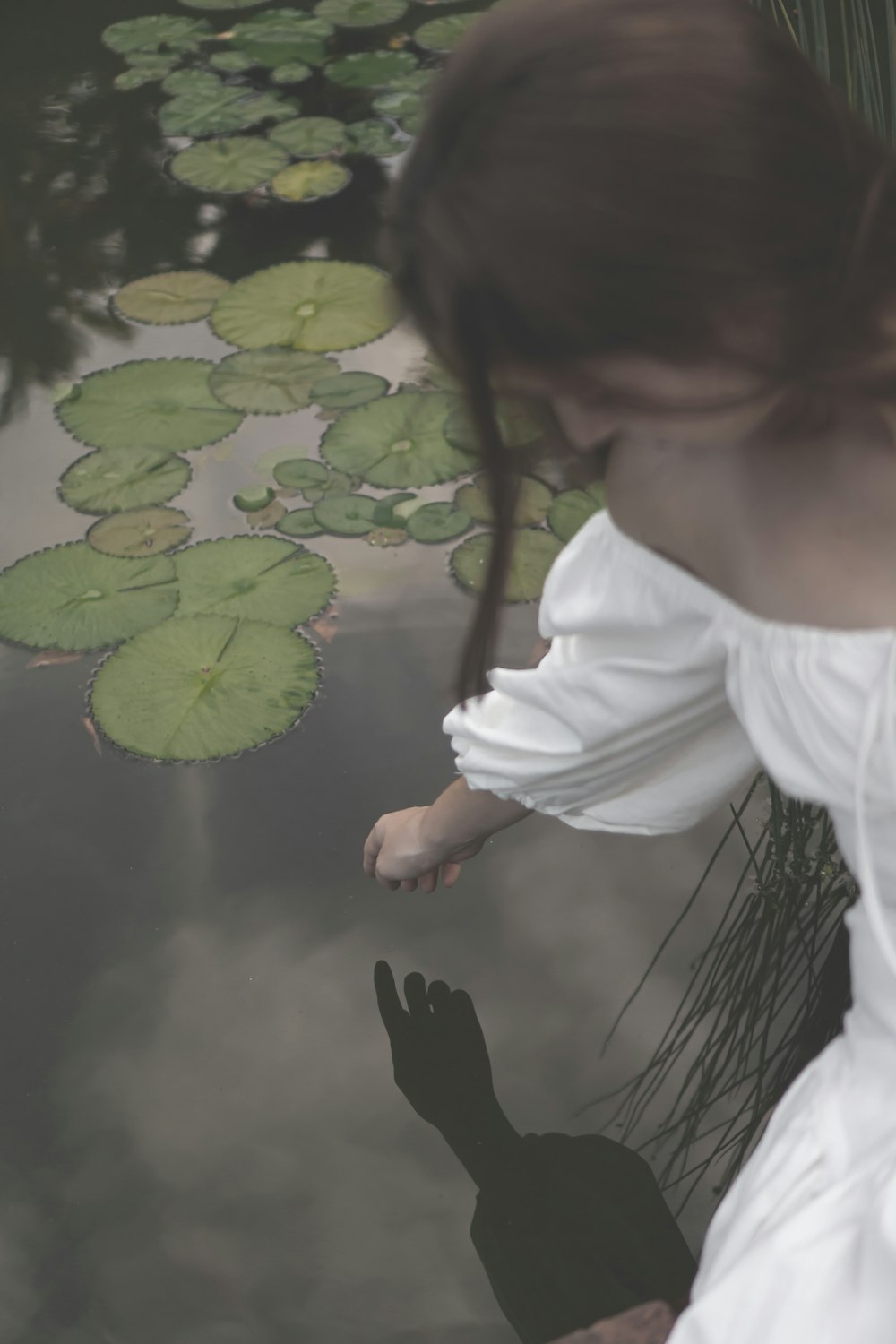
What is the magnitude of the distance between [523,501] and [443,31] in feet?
4.35

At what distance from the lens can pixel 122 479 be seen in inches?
66.9

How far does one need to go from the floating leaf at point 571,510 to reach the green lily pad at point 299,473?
0.30 m

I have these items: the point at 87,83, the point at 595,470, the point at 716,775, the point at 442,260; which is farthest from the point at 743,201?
the point at 87,83

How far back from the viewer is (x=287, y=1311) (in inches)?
40.1

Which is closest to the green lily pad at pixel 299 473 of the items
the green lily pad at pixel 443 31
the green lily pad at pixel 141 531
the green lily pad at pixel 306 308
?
the green lily pad at pixel 141 531

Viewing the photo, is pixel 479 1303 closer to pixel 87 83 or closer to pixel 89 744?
pixel 89 744

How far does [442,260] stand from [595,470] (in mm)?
210

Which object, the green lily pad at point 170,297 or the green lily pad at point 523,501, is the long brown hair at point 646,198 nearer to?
the green lily pad at point 523,501

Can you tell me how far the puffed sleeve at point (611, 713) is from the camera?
74 centimetres

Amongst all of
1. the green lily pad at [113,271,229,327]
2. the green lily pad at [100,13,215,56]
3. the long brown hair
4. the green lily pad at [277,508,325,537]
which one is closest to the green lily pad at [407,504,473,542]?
the green lily pad at [277,508,325,537]

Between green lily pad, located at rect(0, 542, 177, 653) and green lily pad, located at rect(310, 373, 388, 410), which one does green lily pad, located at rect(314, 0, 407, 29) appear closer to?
green lily pad, located at rect(310, 373, 388, 410)

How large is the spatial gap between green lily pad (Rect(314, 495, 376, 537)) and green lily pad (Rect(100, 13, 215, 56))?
1.33 meters

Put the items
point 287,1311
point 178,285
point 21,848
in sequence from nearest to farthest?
point 287,1311, point 21,848, point 178,285

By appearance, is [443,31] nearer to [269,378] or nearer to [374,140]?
[374,140]
